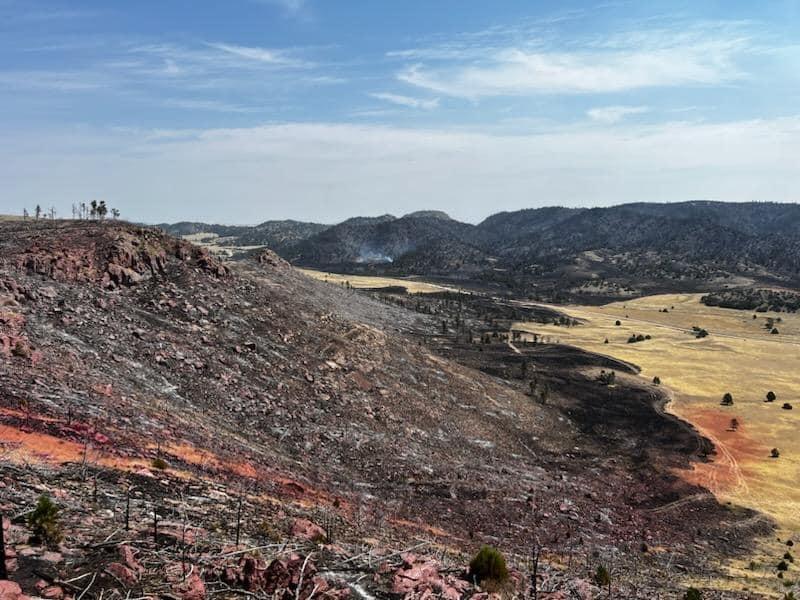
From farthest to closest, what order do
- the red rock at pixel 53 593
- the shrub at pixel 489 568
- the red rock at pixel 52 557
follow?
the shrub at pixel 489 568 < the red rock at pixel 52 557 < the red rock at pixel 53 593

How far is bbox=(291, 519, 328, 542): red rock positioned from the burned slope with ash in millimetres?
102

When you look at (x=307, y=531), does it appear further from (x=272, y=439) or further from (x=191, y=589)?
(x=272, y=439)

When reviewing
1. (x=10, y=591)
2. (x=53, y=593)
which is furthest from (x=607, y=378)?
(x=10, y=591)

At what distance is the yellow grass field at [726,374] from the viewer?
44.7 m

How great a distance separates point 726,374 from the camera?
281ft

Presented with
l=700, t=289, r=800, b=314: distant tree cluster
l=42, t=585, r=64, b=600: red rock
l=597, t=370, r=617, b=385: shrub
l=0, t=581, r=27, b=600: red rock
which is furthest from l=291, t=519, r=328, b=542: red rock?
l=700, t=289, r=800, b=314: distant tree cluster

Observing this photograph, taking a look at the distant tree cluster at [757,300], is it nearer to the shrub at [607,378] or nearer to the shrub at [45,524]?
the shrub at [607,378]

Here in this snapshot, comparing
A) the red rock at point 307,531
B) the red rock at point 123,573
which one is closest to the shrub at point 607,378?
the red rock at point 307,531

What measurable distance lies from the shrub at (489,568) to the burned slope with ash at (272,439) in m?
1.35

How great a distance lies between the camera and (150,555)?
1294 cm

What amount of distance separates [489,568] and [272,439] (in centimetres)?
2021

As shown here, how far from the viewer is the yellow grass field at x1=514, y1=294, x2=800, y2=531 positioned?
44.7 metres

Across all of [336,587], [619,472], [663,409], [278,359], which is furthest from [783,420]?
[336,587]

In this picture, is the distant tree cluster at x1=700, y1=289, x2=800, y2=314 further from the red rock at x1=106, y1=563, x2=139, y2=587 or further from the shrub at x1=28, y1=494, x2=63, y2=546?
the shrub at x1=28, y1=494, x2=63, y2=546
